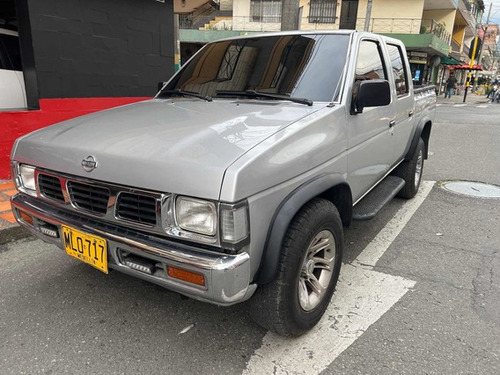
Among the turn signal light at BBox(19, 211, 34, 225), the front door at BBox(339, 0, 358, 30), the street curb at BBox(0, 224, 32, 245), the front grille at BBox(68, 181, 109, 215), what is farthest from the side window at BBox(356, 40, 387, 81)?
the front door at BBox(339, 0, 358, 30)

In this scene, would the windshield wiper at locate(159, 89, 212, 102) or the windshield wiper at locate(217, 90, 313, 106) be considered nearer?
the windshield wiper at locate(217, 90, 313, 106)

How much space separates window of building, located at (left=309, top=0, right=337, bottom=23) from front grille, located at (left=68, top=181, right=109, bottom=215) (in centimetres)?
2731

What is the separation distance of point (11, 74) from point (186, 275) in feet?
16.6

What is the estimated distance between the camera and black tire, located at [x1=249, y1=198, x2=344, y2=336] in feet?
6.97

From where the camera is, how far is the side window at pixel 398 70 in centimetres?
395

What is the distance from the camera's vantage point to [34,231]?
2.57 meters

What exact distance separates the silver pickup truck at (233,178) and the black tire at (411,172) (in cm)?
166

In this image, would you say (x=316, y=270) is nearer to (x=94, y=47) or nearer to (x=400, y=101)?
(x=400, y=101)

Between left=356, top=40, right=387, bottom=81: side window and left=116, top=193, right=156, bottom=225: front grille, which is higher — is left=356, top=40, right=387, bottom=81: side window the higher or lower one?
the higher one

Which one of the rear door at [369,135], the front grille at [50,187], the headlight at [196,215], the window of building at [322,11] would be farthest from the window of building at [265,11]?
the headlight at [196,215]

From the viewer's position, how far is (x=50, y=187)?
8.03 feet

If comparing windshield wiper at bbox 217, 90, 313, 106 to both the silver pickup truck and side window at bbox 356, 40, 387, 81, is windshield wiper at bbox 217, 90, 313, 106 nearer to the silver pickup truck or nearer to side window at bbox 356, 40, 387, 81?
the silver pickup truck

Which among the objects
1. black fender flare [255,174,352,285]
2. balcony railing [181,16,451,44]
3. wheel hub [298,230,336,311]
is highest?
balcony railing [181,16,451,44]

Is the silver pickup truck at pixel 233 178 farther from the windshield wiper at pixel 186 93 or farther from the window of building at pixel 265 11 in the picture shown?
the window of building at pixel 265 11
